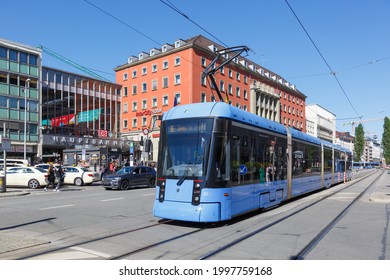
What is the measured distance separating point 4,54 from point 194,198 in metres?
41.5

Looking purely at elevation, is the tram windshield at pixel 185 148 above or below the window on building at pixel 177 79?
below

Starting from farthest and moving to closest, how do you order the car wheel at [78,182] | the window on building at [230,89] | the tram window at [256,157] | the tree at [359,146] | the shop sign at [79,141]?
the tree at [359,146] → the window on building at [230,89] → the shop sign at [79,141] → the car wheel at [78,182] → the tram window at [256,157]

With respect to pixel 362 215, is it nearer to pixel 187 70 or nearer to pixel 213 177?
pixel 213 177

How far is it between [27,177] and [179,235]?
779 inches

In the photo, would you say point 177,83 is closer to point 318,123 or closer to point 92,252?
point 92,252

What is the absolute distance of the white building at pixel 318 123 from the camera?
105 m

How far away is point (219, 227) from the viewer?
9492 millimetres

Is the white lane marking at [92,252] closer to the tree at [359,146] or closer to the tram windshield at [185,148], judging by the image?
the tram windshield at [185,148]

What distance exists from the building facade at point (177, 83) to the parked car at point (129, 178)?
2557 cm

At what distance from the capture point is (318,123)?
107312mm

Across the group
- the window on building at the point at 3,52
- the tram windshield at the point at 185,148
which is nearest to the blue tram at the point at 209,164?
the tram windshield at the point at 185,148
